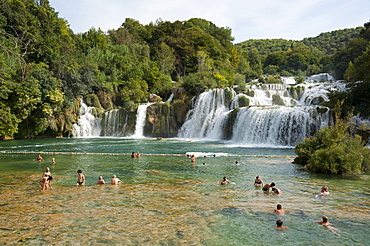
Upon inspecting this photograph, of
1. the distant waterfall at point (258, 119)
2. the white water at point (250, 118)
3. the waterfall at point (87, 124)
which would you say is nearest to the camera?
the distant waterfall at point (258, 119)

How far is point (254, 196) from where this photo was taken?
35.7 ft

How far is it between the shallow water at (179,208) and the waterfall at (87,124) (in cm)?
2599

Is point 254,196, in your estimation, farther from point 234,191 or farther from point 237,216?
point 237,216

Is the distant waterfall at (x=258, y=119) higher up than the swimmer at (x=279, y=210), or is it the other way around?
the distant waterfall at (x=258, y=119)

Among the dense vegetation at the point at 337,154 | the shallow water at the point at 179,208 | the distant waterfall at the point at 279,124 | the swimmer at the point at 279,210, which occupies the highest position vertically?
the distant waterfall at the point at 279,124

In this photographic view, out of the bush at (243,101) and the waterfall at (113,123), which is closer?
the bush at (243,101)

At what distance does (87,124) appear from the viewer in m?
→ 42.8

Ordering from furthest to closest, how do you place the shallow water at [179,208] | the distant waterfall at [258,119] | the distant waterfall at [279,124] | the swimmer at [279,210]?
the distant waterfall at [258,119] → the distant waterfall at [279,124] → the swimmer at [279,210] → the shallow water at [179,208]

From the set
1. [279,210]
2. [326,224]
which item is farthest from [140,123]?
[326,224]

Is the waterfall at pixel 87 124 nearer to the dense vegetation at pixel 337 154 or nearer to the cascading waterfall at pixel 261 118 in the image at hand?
the cascading waterfall at pixel 261 118

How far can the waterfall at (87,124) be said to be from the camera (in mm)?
42188

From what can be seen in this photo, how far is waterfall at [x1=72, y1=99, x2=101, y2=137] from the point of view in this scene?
138ft

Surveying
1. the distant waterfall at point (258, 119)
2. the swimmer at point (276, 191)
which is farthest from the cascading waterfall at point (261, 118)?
the swimmer at point (276, 191)

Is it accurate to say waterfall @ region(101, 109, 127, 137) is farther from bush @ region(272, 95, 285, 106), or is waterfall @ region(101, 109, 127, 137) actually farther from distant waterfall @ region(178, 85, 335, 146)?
bush @ region(272, 95, 285, 106)
